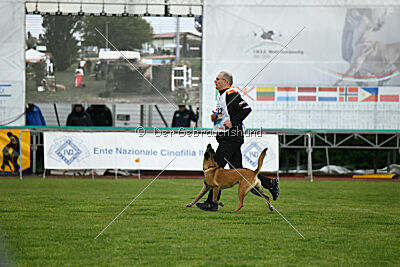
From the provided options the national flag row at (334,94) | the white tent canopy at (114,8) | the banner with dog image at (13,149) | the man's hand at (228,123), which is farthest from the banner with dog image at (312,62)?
the man's hand at (228,123)

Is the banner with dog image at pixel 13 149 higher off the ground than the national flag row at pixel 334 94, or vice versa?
the national flag row at pixel 334 94

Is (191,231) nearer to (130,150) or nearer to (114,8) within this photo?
(130,150)

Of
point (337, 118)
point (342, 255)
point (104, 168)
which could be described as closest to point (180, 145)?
point (104, 168)

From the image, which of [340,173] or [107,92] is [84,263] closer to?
[107,92]

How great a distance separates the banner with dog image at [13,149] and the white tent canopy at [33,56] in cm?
280

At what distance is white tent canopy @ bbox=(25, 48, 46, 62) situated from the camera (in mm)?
18406

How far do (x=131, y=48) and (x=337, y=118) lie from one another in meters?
5.89

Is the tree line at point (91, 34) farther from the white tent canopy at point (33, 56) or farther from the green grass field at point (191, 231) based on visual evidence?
the green grass field at point (191, 231)

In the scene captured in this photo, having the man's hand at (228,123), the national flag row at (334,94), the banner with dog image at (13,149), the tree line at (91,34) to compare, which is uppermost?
the tree line at (91,34)

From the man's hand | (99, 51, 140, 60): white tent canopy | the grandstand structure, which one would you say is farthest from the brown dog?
(99, 51, 140, 60): white tent canopy

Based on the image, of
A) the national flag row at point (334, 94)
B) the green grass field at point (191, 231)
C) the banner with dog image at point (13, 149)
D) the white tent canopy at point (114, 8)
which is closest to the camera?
the green grass field at point (191, 231)

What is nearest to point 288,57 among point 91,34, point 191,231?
point 91,34

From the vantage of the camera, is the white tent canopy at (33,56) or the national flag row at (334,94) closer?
the national flag row at (334,94)

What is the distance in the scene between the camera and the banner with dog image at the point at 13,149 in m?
16.2
